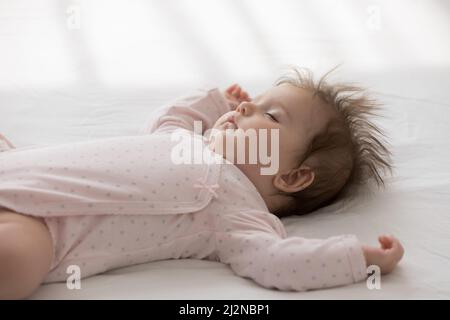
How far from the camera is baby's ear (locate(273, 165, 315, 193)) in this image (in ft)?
4.01

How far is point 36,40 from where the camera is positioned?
1.83m

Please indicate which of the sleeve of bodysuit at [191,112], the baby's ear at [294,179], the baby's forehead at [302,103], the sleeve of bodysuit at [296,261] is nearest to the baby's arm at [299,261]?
the sleeve of bodysuit at [296,261]

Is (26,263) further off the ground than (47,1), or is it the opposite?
(47,1)

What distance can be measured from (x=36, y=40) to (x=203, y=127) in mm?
670

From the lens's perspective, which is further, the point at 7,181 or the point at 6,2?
the point at 6,2

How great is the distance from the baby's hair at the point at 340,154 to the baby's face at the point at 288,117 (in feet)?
0.06

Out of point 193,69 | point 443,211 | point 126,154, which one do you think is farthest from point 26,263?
point 193,69

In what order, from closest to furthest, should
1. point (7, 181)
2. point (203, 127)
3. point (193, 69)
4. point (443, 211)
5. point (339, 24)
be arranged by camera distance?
point (7, 181), point (443, 211), point (203, 127), point (193, 69), point (339, 24)

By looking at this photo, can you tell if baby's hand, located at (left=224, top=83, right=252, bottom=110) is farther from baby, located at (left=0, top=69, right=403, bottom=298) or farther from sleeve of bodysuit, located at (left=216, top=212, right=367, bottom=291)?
sleeve of bodysuit, located at (left=216, top=212, right=367, bottom=291)

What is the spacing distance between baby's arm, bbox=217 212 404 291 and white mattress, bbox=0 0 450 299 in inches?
0.7

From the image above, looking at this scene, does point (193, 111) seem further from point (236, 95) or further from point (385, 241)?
point (385, 241)

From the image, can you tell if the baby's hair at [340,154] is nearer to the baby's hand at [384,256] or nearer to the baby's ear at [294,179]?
the baby's ear at [294,179]

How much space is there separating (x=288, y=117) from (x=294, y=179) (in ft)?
0.39
